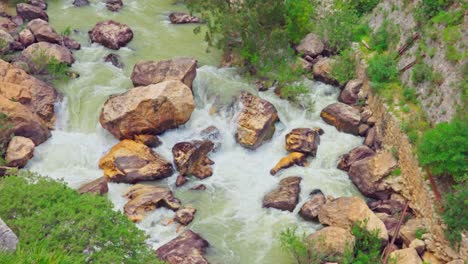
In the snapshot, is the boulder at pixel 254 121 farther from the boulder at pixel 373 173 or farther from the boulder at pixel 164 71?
the boulder at pixel 373 173

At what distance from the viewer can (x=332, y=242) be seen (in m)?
15.2

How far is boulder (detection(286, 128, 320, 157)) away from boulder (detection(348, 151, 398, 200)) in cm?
196

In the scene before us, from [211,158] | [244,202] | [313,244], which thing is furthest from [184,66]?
[313,244]

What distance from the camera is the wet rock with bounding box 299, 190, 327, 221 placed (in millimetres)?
17031

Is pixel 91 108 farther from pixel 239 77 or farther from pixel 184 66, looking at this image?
pixel 239 77

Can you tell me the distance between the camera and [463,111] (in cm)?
1686

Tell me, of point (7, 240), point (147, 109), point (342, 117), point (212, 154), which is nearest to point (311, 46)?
point (342, 117)

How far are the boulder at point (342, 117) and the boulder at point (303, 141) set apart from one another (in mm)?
1523

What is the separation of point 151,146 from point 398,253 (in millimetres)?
10710

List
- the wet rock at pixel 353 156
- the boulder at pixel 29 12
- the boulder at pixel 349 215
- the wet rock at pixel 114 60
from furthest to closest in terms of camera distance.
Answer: the boulder at pixel 29 12
the wet rock at pixel 114 60
the wet rock at pixel 353 156
the boulder at pixel 349 215

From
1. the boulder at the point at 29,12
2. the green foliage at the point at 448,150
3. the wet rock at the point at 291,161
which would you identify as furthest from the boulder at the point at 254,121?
the boulder at the point at 29,12

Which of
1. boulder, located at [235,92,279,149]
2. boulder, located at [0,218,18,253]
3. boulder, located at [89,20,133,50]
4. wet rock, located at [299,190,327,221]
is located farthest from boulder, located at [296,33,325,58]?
boulder, located at [0,218,18,253]

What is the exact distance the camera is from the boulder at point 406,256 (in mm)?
14477

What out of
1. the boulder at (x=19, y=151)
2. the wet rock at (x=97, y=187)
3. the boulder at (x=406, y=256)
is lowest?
the boulder at (x=19, y=151)
